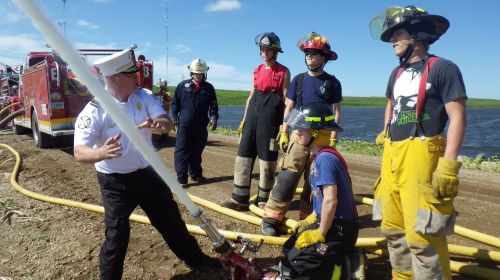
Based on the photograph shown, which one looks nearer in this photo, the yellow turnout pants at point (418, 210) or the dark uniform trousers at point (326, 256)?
the yellow turnout pants at point (418, 210)

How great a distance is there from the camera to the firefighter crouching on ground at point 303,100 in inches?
165

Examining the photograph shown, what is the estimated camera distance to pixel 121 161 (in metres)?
3.01

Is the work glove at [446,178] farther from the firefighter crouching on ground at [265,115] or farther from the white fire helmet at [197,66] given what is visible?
the white fire helmet at [197,66]

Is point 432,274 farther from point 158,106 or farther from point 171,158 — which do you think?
point 171,158

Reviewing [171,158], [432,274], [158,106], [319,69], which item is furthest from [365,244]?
[171,158]

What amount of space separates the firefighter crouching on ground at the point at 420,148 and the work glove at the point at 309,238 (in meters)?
0.52

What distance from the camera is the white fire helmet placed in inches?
267

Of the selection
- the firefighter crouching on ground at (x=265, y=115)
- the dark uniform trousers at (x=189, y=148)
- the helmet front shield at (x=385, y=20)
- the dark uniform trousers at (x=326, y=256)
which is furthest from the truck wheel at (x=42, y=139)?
the helmet front shield at (x=385, y=20)

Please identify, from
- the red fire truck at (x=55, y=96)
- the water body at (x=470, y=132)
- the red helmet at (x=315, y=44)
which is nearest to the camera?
the red helmet at (x=315, y=44)

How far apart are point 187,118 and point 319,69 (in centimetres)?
316

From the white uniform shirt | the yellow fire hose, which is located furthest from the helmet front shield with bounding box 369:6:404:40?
the yellow fire hose

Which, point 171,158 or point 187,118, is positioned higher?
point 187,118

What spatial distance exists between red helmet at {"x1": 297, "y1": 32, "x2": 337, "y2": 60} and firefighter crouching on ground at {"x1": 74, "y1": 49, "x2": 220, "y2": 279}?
1872 millimetres

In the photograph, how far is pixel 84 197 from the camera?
19.3 ft
